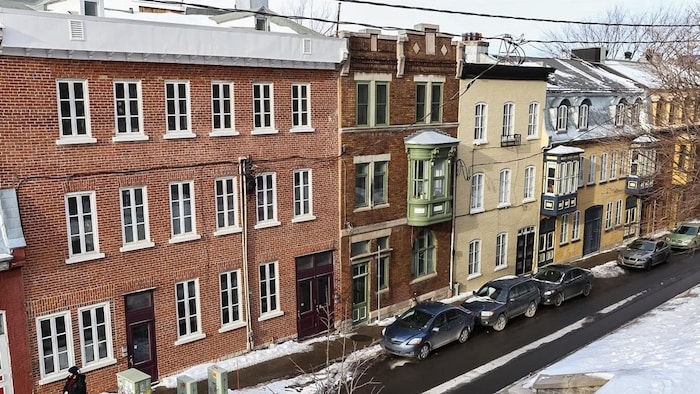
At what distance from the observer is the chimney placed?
1206 inches

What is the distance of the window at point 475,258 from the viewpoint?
28.0 metres

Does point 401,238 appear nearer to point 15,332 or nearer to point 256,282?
point 256,282

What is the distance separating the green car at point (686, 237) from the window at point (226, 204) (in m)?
29.0

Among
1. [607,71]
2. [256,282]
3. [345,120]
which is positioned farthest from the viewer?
[607,71]

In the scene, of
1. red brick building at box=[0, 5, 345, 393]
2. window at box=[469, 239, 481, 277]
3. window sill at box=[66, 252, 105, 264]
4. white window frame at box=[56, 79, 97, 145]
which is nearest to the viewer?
red brick building at box=[0, 5, 345, 393]

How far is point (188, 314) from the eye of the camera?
19.0 metres

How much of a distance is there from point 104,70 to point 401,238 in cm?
1299

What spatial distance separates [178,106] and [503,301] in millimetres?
13927

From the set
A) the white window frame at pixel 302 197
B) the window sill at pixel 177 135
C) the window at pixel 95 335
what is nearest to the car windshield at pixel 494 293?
the white window frame at pixel 302 197

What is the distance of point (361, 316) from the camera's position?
23859 millimetres

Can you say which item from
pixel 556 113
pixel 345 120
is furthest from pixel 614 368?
pixel 556 113

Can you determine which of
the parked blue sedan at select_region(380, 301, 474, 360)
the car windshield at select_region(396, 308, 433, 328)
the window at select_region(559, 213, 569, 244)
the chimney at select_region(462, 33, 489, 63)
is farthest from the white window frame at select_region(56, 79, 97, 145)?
the window at select_region(559, 213, 569, 244)

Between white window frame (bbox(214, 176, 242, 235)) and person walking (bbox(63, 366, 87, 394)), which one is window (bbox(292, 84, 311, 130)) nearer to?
white window frame (bbox(214, 176, 242, 235))

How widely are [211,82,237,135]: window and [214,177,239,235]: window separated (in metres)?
1.54
